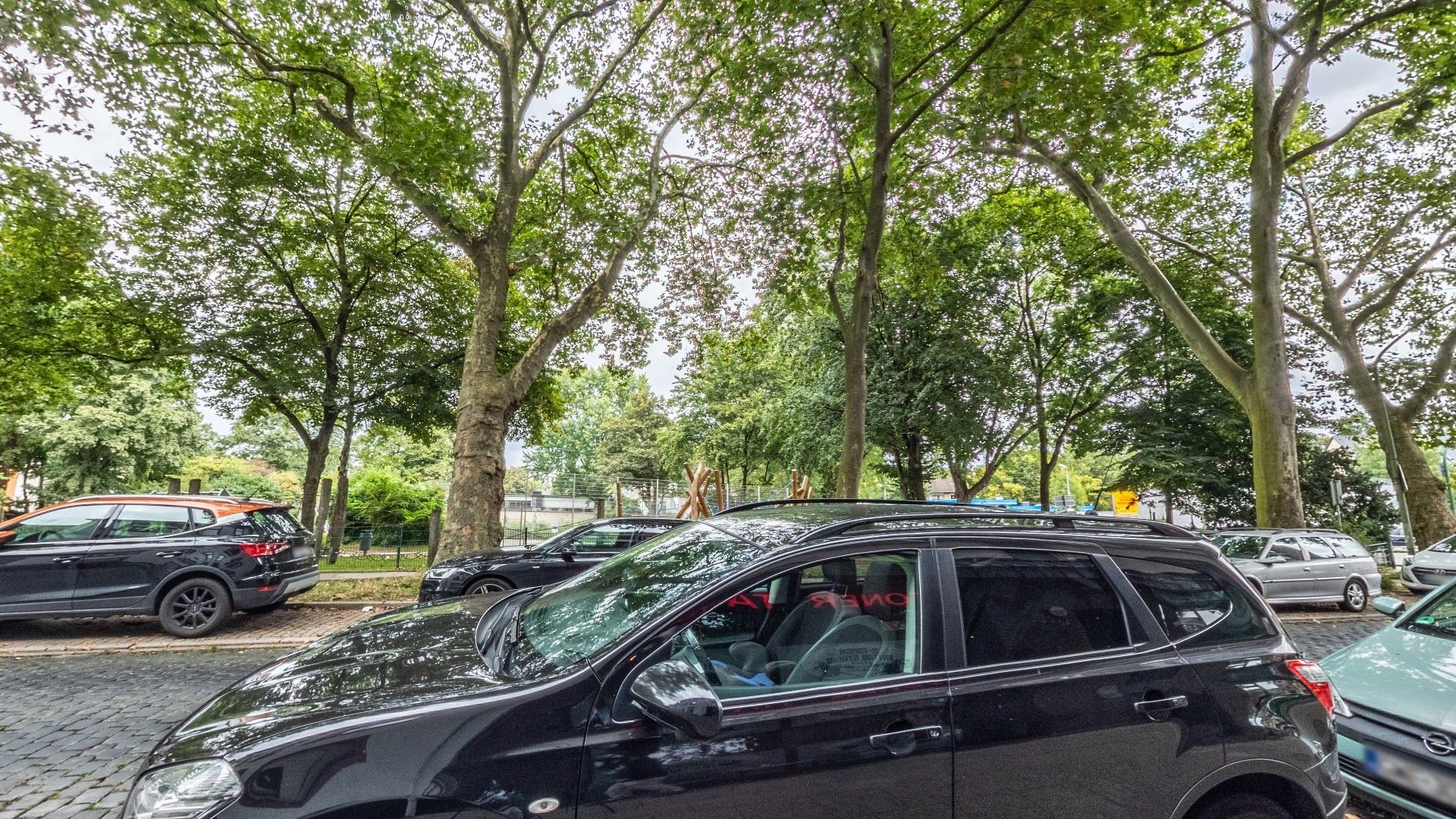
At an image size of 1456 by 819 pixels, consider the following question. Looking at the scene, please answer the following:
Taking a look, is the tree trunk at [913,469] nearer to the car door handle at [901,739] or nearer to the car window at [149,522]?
the car window at [149,522]

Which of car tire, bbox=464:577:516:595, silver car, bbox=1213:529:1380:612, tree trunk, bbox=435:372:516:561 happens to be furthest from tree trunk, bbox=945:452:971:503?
car tire, bbox=464:577:516:595

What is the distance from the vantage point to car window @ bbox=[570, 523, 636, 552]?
9.86m

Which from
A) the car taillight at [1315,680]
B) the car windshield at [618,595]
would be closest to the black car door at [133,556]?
the car windshield at [618,595]

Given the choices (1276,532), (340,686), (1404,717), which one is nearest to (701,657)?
(340,686)

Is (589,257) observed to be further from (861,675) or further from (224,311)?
(861,675)

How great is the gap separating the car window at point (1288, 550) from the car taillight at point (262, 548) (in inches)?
599

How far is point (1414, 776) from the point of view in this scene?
10.0ft

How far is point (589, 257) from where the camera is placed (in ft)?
49.4

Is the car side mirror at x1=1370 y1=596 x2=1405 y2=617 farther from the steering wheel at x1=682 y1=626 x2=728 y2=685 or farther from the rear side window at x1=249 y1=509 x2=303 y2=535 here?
the rear side window at x1=249 y1=509 x2=303 y2=535

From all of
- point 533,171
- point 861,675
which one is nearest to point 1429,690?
point 861,675

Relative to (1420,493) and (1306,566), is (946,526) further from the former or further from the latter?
(1420,493)

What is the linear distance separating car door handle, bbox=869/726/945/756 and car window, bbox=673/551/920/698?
0.19m

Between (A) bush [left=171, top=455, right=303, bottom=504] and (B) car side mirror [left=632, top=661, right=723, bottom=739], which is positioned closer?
(B) car side mirror [left=632, top=661, right=723, bottom=739]

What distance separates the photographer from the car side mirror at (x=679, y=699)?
5.95 ft
